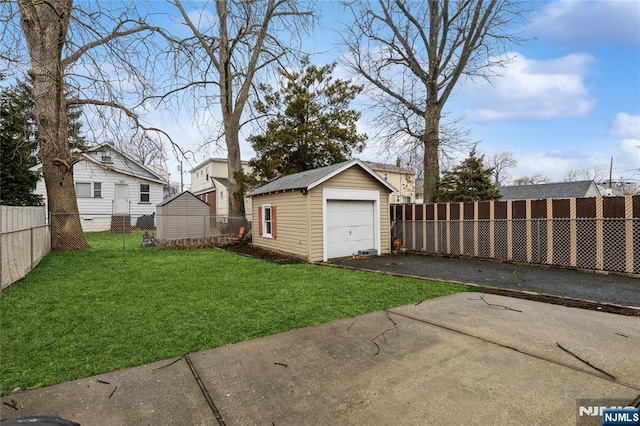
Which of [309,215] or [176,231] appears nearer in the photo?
[309,215]

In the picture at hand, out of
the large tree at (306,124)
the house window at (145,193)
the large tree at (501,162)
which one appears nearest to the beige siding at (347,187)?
the large tree at (306,124)

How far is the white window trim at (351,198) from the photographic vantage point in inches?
399

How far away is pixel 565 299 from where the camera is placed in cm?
523

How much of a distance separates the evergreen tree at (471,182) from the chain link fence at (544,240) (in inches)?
210

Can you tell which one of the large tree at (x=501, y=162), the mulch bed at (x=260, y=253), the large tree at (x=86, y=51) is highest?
the large tree at (x=501, y=162)

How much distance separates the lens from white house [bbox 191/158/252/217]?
2716cm

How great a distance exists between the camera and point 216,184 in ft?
92.0

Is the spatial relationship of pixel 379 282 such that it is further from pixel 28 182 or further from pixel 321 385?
pixel 28 182

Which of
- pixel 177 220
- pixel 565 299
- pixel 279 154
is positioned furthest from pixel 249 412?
pixel 279 154

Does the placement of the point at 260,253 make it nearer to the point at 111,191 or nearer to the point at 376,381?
the point at 376,381

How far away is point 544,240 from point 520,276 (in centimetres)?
208

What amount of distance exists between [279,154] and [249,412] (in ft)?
52.5

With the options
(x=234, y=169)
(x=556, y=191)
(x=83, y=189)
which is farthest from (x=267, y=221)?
(x=556, y=191)

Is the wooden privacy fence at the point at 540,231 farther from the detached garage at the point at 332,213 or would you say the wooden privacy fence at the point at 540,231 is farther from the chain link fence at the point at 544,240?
the detached garage at the point at 332,213
